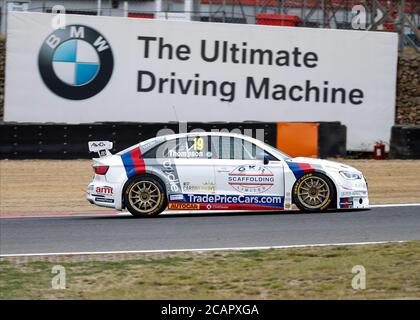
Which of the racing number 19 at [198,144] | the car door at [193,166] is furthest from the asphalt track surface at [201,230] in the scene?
the racing number 19 at [198,144]

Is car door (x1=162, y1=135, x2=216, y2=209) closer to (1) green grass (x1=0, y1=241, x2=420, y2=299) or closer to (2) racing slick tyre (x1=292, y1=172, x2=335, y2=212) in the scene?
(2) racing slick tyre (x1=292, y1=172, x2=335, y2=212)

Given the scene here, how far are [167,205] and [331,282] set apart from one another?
498 centimetres

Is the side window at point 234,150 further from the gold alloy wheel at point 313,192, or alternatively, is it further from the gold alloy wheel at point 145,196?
the gold alloy wheel at point 145,196

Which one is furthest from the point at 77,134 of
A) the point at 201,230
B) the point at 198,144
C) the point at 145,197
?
the point at 201,230

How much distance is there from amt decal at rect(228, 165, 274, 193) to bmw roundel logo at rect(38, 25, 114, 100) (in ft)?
32.4

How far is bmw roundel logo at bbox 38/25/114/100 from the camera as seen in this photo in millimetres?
22391

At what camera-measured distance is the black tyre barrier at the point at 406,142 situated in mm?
20891

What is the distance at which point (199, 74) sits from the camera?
22.8 m

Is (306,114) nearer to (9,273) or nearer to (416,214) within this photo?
(416,214)

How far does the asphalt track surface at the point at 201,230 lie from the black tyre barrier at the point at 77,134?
5.95 meters

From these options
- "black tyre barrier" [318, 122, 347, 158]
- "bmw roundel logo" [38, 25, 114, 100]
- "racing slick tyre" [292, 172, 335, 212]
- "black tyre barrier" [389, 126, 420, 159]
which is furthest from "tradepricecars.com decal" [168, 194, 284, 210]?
"bmw roundel logo" [38, 25, 114, 100]

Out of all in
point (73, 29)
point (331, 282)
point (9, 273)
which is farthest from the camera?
point (73, 29)
